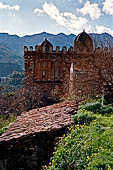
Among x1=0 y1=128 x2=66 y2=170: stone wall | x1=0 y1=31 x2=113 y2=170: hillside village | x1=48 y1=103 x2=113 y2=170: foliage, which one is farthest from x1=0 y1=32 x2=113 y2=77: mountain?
x1=48 y1=103 x2=113 y2=170: foliage

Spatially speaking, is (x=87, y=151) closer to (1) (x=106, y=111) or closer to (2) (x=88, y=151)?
(2) (x=88, y=151)

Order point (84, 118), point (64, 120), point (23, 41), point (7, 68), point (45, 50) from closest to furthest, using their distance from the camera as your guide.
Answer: point (84, 118) → point (64, 120) → point (45, 50) → point (7, 68) → point (23, 41)

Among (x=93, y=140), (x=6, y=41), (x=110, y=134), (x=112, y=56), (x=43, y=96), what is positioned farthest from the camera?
(x=6, y=41)

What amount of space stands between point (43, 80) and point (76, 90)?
14.3m

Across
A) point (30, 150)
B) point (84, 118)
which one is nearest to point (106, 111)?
point (84, 118)

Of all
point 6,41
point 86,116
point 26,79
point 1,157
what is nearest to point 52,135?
point 86,116

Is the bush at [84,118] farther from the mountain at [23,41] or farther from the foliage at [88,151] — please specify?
the mountain at [23,41]

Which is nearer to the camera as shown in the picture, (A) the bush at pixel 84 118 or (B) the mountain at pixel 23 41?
(A) the bush at pixel 84 118

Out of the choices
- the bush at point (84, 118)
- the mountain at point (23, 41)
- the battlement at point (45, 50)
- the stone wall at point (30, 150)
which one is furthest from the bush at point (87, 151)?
the mountain at point (23, 41)

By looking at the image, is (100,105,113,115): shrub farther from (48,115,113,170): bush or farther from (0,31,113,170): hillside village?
(48,115,113,170): bush

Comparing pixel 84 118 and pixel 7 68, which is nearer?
pixel 84 118

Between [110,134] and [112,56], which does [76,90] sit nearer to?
[112,56]

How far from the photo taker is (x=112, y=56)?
324 inches

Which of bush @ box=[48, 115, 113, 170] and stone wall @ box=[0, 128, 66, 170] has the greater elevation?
bush @ box=[48, 115, 113, 170]
